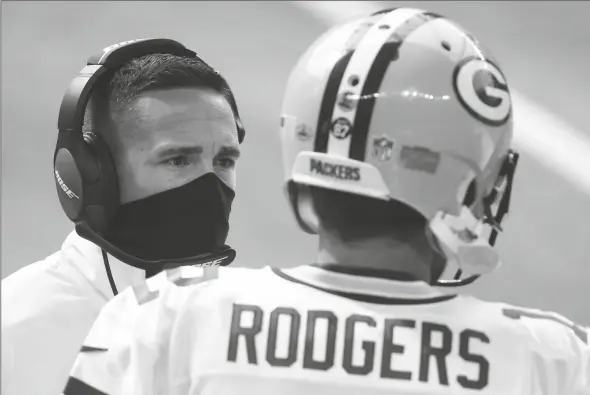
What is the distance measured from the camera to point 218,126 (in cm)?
185

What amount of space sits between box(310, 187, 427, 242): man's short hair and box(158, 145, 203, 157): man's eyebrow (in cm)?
68

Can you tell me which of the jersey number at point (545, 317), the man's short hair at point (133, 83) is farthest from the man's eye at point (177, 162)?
the jersey number at point (545, 317)

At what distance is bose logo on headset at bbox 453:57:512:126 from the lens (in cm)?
114

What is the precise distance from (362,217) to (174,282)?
206 millimetres

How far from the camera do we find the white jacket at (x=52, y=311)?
1.72m

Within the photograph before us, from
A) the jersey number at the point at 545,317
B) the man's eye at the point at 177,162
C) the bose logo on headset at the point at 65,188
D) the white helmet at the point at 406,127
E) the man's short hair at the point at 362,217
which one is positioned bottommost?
the bose logo on headset at the point at 65,188

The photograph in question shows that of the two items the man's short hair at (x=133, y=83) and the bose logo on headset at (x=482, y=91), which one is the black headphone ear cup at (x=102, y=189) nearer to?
the man's short hair at (x=133, y=83)

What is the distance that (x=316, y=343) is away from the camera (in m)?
1.10

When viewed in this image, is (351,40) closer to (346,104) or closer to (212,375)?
(346,104)

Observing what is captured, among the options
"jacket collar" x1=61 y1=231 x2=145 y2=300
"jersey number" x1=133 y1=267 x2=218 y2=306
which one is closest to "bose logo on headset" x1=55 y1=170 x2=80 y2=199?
"jacket collar" x1=61 y1=231 x2=145 y2=300

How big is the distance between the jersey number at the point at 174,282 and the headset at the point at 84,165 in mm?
634

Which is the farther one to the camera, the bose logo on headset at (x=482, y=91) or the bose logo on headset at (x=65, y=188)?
the bose logo on headset at (x=65, y=188)

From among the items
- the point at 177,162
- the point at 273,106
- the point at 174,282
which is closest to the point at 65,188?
the point at 177,162

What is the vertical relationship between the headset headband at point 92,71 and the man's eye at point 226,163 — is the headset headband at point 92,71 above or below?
above
